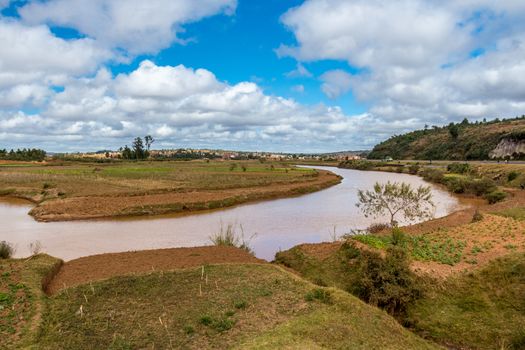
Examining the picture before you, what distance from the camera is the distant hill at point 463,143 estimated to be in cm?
8381

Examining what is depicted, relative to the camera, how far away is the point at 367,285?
12.4 metres

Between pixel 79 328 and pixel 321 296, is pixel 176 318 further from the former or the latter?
pixel 321 296

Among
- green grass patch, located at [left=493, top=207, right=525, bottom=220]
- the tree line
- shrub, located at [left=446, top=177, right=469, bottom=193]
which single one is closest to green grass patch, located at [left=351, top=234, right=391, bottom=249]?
green grass patch, located at [left=493, top=207, right=525, bottom=220]

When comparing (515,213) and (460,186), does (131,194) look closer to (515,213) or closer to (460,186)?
(515,213)

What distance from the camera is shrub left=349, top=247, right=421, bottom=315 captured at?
38.9 ft

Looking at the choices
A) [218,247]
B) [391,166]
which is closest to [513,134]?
[391,166]

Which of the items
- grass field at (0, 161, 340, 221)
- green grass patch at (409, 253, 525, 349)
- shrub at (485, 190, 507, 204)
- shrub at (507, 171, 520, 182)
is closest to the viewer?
green grass patch at (409, 253, 525, 349)

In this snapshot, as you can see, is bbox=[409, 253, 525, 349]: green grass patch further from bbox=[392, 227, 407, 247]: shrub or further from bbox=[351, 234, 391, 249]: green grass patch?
bbox=[392, 227, 407, 247]: shrub

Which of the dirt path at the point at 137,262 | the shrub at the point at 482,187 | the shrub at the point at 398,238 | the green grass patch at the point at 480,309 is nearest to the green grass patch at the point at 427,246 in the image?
the shrub at the point at 398,238

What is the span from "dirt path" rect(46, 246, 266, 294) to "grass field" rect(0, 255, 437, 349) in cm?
107

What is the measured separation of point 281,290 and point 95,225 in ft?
67.0

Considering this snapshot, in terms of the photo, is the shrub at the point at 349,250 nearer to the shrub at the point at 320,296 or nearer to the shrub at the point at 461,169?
the shrub at the point at 320,296

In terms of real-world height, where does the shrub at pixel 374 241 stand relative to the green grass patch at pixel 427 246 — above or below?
above

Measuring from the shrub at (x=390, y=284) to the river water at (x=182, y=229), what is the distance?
712 cm
